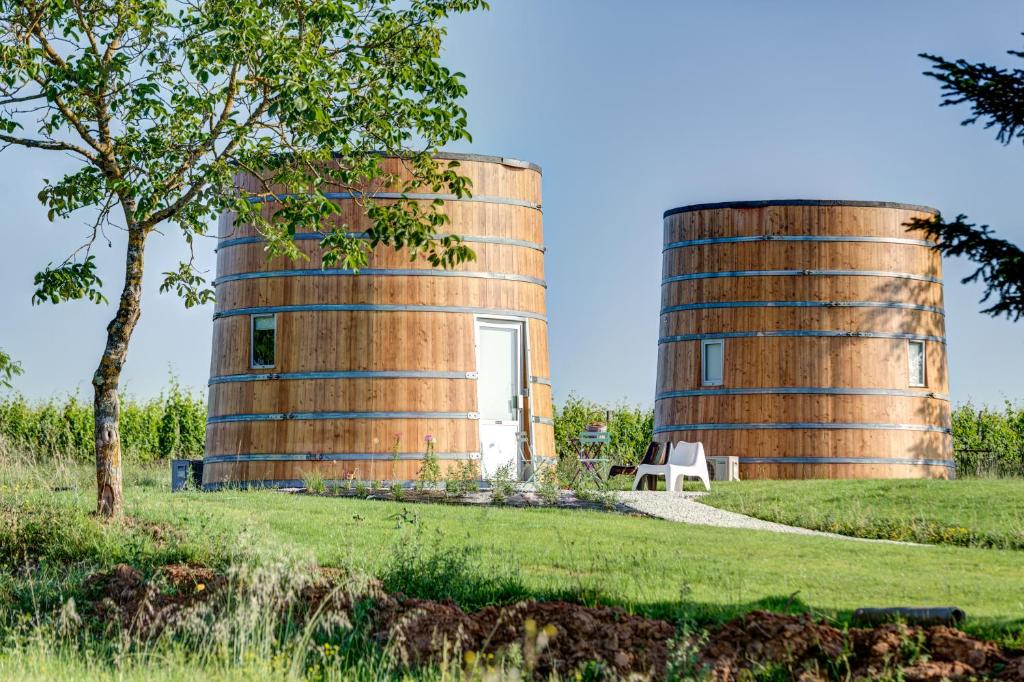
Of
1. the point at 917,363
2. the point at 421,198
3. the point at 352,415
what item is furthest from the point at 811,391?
the point at 352,415

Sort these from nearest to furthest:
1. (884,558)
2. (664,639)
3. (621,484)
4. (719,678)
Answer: (719,678)
(664,639)
(884,558)
(621,484)

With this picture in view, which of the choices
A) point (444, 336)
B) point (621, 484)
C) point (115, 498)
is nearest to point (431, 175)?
point (115, 498)

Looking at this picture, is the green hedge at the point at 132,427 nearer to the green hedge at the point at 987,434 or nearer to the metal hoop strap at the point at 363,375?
the metal hoop strap at the point at 363,375

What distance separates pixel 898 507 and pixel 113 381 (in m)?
8.59

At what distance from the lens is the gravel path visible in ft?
41.4

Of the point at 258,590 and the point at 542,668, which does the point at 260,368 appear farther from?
the point at 542,668

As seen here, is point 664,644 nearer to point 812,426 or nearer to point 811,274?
point 812,426

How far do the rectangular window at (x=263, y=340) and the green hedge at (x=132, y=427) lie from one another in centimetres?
826

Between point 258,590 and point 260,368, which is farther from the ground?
point 260,368

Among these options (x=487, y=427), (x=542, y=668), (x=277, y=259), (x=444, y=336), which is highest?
(x=277, y=259)

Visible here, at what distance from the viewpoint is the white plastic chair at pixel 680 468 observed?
1714 centimetres

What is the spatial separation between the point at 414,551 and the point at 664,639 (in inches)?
91.1

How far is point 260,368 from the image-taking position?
1666 centimetres

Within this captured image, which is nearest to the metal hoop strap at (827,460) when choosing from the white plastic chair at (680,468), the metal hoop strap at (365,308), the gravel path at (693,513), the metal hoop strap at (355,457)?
the white plastic chair at (680,468)
